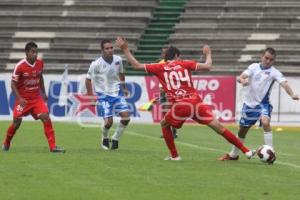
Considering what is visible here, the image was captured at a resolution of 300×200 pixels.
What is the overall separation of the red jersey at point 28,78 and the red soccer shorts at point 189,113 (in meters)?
3.18

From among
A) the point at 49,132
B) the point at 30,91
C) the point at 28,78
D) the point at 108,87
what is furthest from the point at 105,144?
the point at 28,78

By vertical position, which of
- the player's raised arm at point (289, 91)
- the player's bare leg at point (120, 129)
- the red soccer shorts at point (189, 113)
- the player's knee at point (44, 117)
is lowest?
the player's bare leg at point (120, 129)

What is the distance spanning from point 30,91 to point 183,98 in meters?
3.42

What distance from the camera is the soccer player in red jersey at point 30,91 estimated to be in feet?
55.0

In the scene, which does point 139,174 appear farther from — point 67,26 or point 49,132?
point 67,26

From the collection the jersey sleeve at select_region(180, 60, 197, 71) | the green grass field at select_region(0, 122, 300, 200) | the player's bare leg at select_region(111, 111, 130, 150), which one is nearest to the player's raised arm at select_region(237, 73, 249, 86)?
the jersey sleeve at select_region(180, 60, 197, 71)

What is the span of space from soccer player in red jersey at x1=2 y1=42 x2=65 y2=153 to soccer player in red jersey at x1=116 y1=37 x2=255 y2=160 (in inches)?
102

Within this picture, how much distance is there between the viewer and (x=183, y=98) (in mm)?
14969

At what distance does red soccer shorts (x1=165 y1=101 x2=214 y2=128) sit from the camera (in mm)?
14781

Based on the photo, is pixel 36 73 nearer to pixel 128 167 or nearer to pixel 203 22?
pixel 128 167

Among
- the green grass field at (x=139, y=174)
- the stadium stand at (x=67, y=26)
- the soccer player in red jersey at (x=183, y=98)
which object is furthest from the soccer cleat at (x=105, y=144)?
the stadium stand at (x=67, y=26)

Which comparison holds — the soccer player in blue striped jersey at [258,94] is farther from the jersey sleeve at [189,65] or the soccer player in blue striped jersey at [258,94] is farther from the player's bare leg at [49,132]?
the player's bare leg at [49,132]

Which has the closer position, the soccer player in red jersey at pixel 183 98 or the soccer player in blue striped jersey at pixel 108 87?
the soccer player in red jersey at pixel 183 98

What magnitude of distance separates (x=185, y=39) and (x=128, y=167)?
26.4 m
